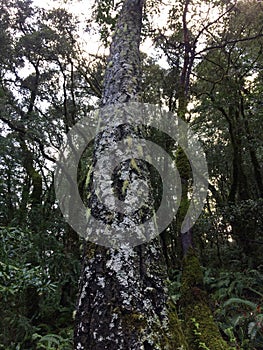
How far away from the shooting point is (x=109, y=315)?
1.31 m

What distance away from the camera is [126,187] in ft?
5.63

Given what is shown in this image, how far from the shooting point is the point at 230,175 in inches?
603

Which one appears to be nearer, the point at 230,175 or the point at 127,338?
the point at 127,338

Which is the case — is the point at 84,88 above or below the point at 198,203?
above

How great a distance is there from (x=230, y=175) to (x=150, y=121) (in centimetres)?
577

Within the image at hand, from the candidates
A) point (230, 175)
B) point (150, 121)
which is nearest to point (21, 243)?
point (150, 121)

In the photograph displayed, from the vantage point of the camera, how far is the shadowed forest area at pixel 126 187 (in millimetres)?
1430

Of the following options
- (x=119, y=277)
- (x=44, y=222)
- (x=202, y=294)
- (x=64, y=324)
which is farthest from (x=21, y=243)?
(x=44, y=222)

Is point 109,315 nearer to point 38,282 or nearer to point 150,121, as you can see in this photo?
point 38,282

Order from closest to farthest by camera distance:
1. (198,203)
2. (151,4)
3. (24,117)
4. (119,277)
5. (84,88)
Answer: (119,277) < (151,4) < (24,117) < (84,88) < (198,203)

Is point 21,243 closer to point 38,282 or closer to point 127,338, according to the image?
point 38,282

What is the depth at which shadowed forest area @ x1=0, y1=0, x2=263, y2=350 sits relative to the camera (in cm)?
143

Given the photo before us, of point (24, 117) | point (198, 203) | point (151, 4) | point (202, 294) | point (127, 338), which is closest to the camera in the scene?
point (127, 338)

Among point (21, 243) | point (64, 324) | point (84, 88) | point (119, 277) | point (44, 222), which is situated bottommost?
point (64, 324)
